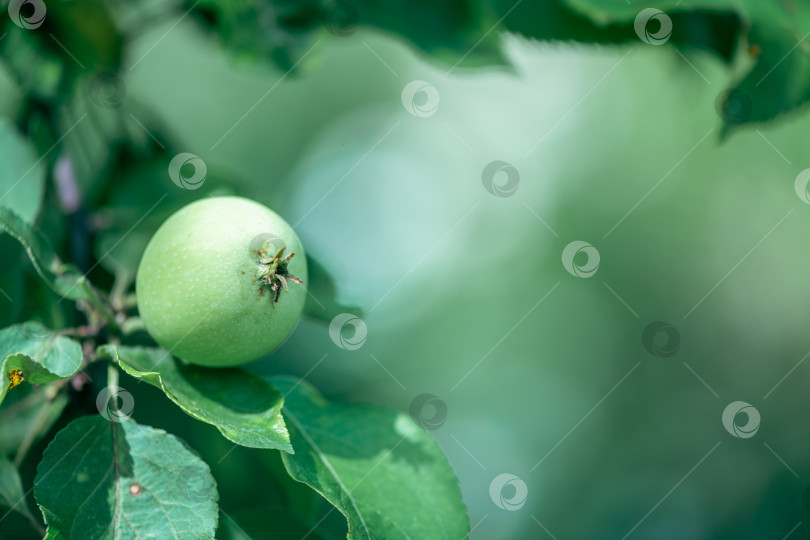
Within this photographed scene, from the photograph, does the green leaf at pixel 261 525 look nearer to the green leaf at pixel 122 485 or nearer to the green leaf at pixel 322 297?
the green leaf at pixel 122 485

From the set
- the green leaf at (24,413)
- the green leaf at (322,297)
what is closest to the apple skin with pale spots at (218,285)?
the green leaf at (322,297)

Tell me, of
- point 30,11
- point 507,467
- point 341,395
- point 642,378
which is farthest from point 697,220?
point 30,11

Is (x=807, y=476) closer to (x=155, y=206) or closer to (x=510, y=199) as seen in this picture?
(x=510, y=199)

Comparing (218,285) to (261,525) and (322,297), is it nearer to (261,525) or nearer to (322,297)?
(322,297)

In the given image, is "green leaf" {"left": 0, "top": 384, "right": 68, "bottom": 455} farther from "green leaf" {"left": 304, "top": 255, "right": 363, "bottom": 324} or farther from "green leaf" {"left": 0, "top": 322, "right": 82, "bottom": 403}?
"green leaf" {"left": 304, "top": 255, "right": 363, "bottom": 324}

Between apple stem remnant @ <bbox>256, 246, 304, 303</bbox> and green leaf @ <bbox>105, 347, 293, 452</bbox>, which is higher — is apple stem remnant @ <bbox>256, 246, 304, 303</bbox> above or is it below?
above

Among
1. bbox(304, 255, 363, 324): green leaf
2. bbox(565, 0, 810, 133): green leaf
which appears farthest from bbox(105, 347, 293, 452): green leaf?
bbox(565, 0, 810, 133): green leaf

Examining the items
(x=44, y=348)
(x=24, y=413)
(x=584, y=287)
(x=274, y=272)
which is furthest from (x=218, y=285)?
(x=584, y=287)
